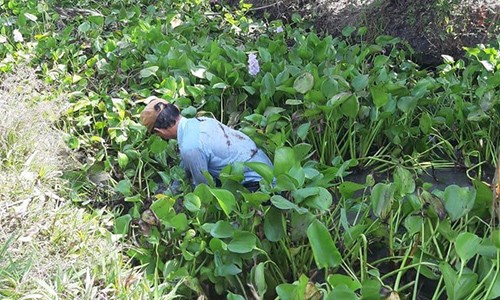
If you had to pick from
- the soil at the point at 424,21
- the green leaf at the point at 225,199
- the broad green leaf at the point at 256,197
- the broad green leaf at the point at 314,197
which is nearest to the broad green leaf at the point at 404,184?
the broad green leaf at the point at 314,197

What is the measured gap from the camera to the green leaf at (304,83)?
3033mm

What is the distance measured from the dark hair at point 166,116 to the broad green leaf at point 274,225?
825mm

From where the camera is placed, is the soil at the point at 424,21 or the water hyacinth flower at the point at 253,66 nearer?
the water hyacinth flower at the point at 253,66

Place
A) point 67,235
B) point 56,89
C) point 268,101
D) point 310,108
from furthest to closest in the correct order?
point 56,89 → point 268,101 → point 310,108 → point 67,235

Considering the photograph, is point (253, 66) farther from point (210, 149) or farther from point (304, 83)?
point (210, 149)

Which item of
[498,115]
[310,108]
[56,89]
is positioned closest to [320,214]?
[310,108]

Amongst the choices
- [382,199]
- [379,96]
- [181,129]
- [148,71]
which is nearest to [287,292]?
[382,199]

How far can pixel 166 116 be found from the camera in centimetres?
283

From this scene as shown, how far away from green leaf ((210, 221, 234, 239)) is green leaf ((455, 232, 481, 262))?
2.63 ft

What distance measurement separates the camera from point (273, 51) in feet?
12.6

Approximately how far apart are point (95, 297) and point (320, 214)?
905 mm

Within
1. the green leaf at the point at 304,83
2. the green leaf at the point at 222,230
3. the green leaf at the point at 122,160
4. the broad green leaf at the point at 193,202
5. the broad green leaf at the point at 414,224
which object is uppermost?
the green leaf at the point at 304,83

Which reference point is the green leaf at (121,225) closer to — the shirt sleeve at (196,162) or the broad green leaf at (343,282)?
the shirt sleeve at (196,162)

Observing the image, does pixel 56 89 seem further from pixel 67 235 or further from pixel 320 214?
pixel 320 214
